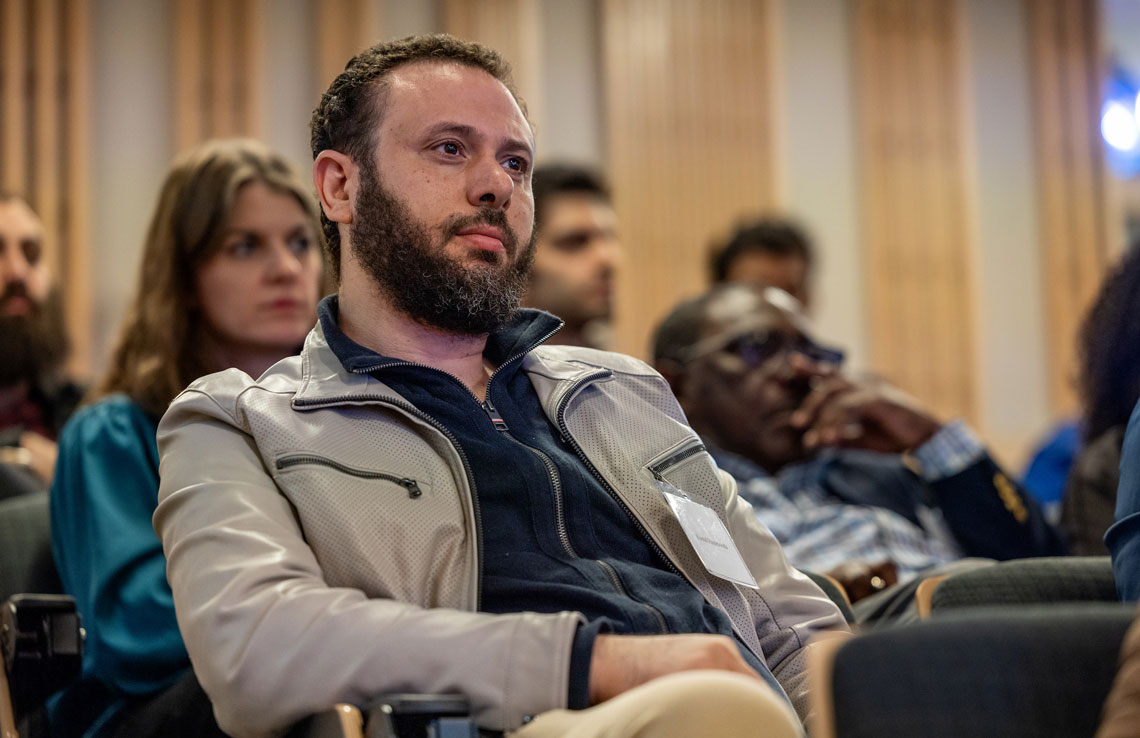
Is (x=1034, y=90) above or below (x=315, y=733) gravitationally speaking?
above

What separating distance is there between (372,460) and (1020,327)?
228 inches

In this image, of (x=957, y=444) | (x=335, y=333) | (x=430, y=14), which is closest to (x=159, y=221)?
(x=335, y=333)

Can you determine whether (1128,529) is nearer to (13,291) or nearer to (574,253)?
(574,253)

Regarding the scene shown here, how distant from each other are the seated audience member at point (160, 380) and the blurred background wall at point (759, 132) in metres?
2.91

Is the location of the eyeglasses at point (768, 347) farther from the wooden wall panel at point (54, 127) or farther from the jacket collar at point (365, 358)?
the wooden wall panel at point (54, 127)

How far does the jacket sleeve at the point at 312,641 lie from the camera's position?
4.17 ft

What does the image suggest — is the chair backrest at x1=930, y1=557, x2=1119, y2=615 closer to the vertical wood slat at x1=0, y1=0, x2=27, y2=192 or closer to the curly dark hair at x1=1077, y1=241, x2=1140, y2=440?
the curly dark hair at x1=1077, y1=241, x2=1140, y2=440

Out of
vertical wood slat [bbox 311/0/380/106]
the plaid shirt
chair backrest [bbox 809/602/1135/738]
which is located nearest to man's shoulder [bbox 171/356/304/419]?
chair backrest [bbox 809/602/1135/738]

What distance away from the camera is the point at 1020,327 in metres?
6.68

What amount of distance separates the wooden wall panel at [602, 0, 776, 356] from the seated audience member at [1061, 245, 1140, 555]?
3153 mm

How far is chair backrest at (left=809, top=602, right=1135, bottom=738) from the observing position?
1009 mm

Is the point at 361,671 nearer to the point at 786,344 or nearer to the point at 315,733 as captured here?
the point at 315,733

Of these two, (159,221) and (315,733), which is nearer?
(315,733)

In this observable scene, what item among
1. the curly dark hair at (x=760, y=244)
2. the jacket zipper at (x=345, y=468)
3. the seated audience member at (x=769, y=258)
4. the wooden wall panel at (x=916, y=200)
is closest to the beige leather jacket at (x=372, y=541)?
the jacket zipper at (x=345, y=468)
